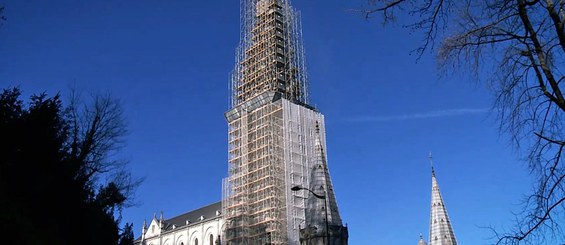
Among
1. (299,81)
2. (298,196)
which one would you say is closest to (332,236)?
(298,196)

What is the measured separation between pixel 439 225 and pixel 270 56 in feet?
100

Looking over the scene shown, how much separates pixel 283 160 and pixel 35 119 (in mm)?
44138

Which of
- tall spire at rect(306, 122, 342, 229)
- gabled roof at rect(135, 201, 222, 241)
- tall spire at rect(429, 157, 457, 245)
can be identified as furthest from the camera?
gabled roof at rect(135, 201, 222, 241)

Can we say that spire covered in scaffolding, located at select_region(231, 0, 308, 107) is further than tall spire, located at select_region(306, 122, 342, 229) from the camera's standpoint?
Yes

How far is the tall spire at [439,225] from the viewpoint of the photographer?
63.8m

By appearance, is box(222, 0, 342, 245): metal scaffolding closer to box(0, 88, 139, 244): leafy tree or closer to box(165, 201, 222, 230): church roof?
box(165, 201, 222, 230): church roof

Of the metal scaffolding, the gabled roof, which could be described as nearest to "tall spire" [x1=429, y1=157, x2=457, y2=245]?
the metal scaffolding

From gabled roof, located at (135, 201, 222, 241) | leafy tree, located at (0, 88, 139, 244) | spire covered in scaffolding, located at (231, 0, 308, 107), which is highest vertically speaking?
spire covered in scaffolding, located at (231, 0, 308, 107)

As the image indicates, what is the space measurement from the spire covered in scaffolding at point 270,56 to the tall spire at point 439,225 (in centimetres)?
2129

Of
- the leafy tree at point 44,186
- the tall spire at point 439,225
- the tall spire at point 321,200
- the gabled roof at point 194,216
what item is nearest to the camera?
the leafy tree at point 44,186

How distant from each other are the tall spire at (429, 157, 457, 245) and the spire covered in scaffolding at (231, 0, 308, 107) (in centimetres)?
2129

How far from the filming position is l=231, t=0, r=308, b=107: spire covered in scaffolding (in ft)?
248

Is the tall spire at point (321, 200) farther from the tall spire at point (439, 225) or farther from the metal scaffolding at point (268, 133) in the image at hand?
the tall spire at point (439, 225)

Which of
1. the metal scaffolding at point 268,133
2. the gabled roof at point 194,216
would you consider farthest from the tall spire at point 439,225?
the gabled roof at point 194,216
